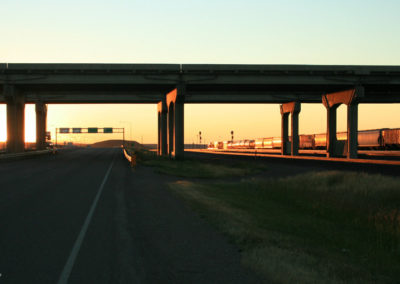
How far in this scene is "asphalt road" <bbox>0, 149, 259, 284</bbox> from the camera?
673cm

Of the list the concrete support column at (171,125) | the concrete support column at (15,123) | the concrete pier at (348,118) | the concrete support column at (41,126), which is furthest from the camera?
the concrete support column at (41,126)

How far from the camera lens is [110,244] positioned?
29.0 ft

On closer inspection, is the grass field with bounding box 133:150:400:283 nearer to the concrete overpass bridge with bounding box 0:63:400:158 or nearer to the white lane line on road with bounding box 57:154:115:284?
the white lane line on road with bounding box 57:154:115:284

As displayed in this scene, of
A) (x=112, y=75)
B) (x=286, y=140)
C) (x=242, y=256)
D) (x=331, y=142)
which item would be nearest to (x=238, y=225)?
(x=242, y=256)

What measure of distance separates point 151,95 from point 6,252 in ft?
179

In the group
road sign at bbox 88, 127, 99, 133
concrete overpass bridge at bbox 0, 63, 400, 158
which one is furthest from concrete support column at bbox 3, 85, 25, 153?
road sign at bbox 88, 127, 99, 133

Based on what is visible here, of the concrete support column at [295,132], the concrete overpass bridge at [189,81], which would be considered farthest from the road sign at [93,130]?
the concrete support column at [295,132]

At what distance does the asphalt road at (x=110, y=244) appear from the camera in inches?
265

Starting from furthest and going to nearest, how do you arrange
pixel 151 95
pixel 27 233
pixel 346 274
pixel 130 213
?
1. pixel 151 95
2. pixel 130 213
3. pixel 27 233
4. pixel 346 274

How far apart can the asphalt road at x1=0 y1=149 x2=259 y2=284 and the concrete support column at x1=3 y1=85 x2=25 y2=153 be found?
38.3m

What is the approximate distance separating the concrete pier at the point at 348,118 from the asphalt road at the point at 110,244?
39546 millimetres

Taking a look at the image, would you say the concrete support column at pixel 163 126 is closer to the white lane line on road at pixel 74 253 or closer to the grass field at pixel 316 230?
the grass field at pixel 316 230

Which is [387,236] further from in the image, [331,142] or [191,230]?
[331,142]

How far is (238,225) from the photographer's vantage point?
11.0 metres
